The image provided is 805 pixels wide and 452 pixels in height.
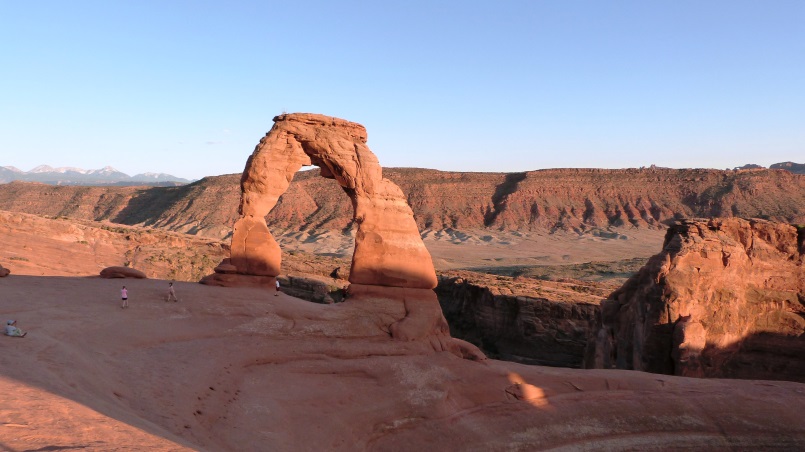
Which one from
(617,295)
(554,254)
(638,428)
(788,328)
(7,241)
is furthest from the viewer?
(554,254)

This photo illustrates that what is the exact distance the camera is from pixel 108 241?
36.7 metres

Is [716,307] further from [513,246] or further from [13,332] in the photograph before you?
[513,246]

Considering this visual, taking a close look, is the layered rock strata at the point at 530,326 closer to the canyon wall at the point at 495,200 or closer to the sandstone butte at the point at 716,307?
the sandstone butte at the point at 716,307

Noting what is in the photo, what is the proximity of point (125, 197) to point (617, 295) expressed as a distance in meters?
106

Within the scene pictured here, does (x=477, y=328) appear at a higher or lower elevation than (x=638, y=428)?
lower

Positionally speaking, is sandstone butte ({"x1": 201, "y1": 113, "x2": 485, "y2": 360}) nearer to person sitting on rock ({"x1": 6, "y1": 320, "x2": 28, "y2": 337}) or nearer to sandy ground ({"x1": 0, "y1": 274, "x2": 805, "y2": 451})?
sandy ground ({"x1": 0, "y1": 274, "x2": 805, "y2": 451})

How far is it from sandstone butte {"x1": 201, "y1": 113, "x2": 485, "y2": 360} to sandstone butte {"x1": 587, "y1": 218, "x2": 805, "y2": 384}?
20.4ft

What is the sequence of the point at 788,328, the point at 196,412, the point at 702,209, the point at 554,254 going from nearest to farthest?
the point at 196,412
the point at 788,328
the point at 554,254
the point at 702,209

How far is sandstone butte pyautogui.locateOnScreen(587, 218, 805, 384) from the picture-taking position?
56.4 feet

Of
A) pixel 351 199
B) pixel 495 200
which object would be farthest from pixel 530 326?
pixel 495 200

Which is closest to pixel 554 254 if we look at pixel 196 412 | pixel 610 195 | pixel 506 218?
pixel 506 218

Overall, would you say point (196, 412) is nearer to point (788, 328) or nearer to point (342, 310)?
point (342, 310)

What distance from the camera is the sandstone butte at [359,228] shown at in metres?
16.3

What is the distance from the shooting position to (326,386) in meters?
12.0
